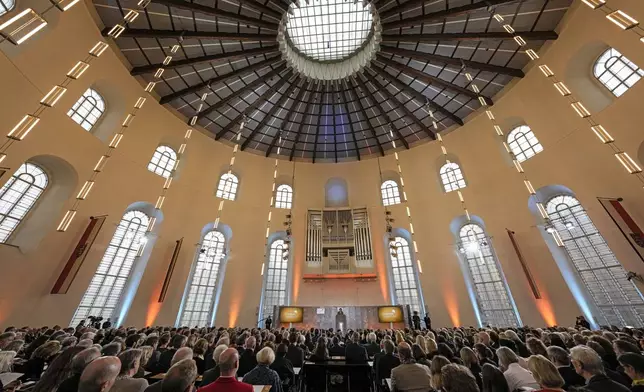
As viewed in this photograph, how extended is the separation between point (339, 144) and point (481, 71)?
375 inches

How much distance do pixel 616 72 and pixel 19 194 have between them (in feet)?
79.7

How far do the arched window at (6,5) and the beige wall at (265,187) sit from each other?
978 millimetres

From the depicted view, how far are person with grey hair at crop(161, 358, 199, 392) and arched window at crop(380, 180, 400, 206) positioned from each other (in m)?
16.3

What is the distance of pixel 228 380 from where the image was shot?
250cm

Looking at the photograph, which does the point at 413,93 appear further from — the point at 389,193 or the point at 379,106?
the point at 389,193

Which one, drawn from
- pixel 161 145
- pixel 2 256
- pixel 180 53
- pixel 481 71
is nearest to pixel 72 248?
pixel 2 256

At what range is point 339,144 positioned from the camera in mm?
19266

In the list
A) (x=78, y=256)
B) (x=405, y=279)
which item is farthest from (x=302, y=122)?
(x=78, y=256)

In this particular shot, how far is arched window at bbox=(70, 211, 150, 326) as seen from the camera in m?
11.1

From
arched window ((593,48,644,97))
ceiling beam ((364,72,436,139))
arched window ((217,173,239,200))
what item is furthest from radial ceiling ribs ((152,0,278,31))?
arched window ((593,48,644,97))

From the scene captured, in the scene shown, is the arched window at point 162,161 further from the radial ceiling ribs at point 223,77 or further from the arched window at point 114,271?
the radial ceiling ribs at point 223,77

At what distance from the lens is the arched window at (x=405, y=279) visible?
586 inches

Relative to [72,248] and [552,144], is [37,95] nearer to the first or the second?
[72,248]

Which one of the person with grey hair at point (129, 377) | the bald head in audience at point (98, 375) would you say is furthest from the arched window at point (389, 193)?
the bald head in audience at point (98, 375)
